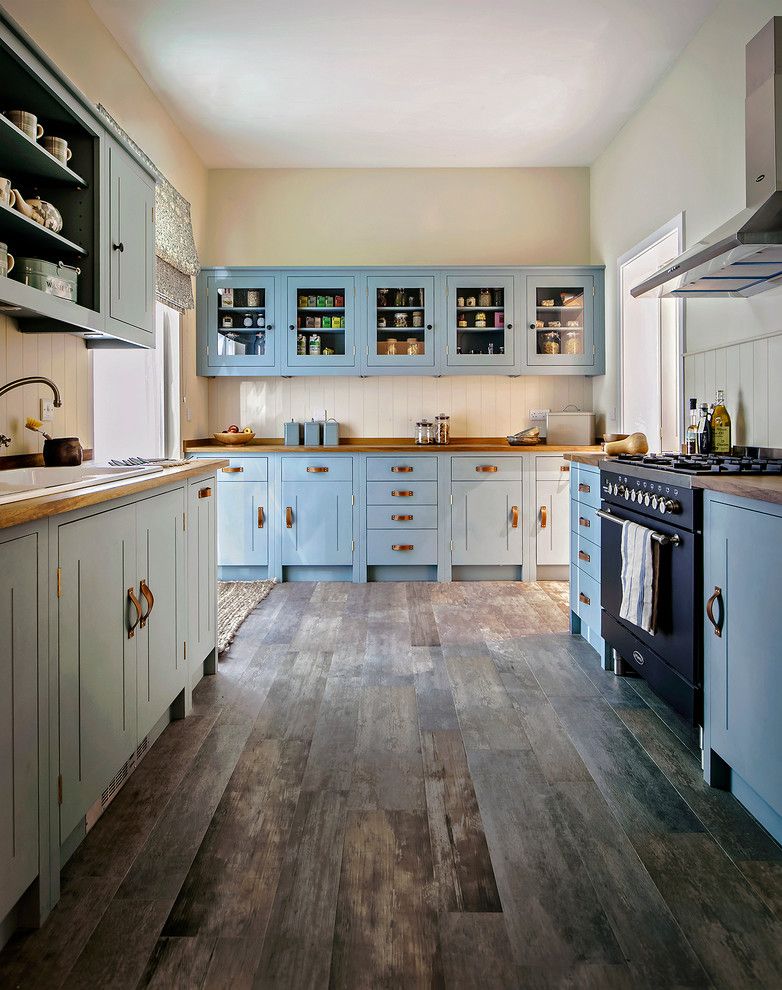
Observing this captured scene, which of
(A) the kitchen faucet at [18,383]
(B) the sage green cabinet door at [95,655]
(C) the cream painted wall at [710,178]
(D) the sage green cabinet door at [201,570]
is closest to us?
(B) the sage green cabinet door at [95,655]

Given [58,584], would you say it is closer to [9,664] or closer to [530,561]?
[9,664]

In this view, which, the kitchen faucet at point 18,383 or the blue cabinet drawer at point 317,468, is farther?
the blue cabinet drawer at point 317,468

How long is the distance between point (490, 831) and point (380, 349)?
384cm

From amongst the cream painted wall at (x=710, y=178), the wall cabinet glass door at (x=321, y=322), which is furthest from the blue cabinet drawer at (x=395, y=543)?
the cream painted wall at (x=710, y=178)

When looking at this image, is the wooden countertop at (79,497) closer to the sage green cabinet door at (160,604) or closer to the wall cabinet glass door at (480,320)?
the sage green cabinet door at (160,604)

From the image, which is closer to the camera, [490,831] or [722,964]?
[722,964]

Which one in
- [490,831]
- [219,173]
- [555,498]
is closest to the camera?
[490,831]

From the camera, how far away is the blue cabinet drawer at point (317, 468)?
478 centimetres

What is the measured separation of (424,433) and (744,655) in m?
3.67

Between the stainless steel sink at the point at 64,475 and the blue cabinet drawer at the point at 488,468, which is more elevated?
the blue cabinet drawer at the point at 488,468

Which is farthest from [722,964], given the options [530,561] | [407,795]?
[530,561]

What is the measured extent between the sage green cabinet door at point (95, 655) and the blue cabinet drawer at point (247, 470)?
2.88 meters

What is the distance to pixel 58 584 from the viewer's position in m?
1.45

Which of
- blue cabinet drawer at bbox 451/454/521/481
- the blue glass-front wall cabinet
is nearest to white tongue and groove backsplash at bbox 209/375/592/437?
the blue glass-front wall cabinet
